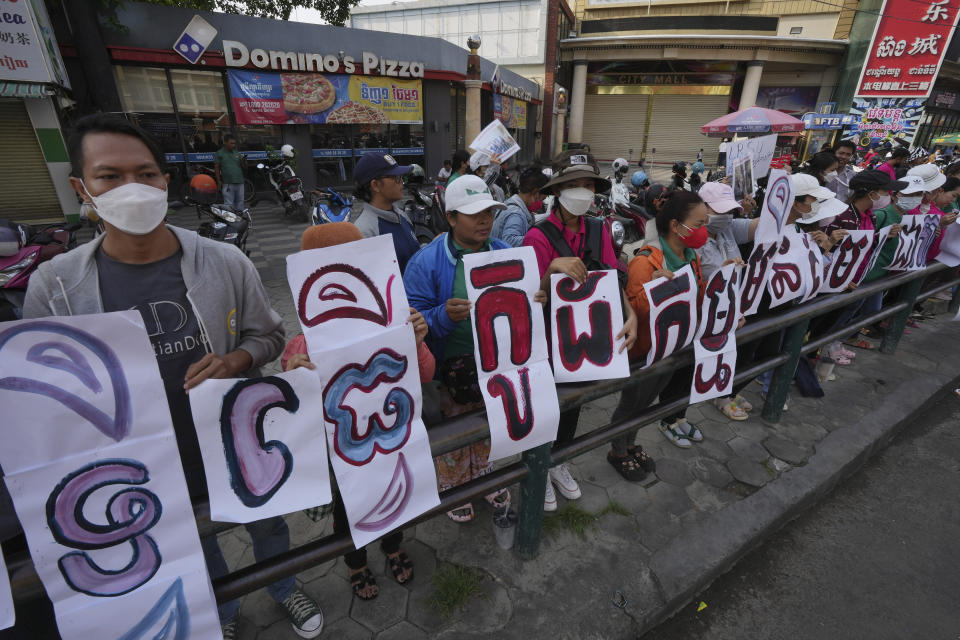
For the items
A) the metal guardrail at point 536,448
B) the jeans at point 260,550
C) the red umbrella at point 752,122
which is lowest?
the jeans at point 260,550

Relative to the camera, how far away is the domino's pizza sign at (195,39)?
407 inches

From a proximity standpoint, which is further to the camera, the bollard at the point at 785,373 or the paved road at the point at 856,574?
the bollard at the point at 785,373

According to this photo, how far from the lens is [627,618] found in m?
1.96

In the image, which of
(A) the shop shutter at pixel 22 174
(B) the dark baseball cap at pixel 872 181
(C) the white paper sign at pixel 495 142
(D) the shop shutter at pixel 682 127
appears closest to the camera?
(B) the dark baseball cap at pixel 872 181

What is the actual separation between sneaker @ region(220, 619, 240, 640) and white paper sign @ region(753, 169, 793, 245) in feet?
10.6

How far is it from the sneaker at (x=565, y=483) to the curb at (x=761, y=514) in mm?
520

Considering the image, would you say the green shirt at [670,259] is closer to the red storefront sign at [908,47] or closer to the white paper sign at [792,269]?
the white paper sign at [792,269]

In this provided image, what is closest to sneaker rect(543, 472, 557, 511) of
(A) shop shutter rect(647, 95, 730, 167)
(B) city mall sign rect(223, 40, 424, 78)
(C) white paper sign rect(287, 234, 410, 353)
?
(C) white paper sign rect(287, 234, 410, 353)

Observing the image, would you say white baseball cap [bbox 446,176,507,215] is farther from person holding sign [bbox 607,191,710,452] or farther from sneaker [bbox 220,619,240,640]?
sneaker [bbox 220,619,240,640]

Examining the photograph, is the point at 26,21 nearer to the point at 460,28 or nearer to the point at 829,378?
the point at 829,378

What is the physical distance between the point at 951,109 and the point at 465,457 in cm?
4201

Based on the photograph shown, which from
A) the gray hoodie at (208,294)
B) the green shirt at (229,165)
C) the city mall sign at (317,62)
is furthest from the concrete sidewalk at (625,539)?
the city mall sign at (317,62)

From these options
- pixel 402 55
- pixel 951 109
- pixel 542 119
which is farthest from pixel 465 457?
pixel 951 109

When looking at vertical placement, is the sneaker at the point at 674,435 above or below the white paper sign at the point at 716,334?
below
